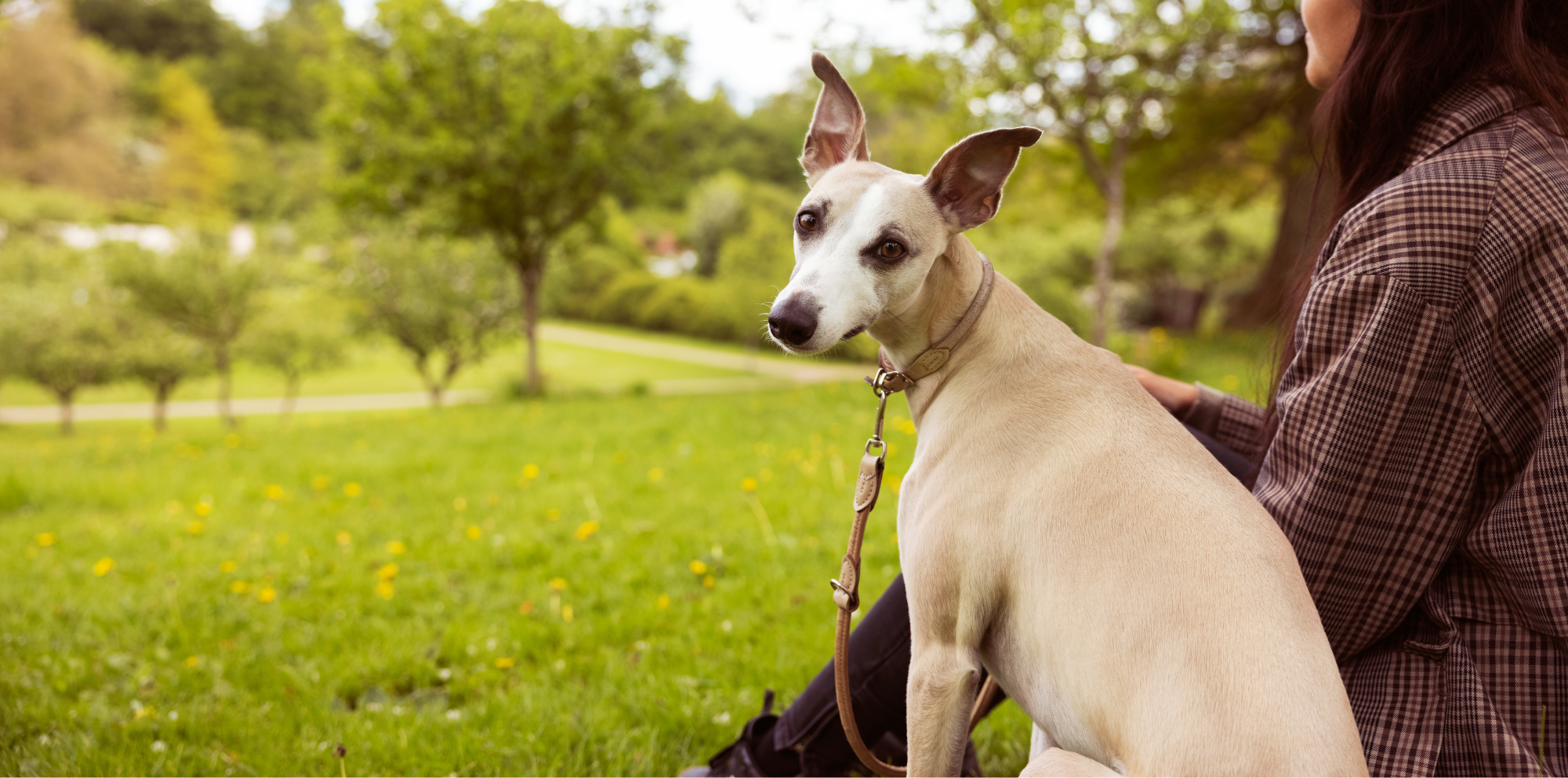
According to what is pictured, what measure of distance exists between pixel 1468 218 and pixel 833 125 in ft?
4.63

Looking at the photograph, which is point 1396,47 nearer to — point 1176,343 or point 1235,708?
point 1235,708

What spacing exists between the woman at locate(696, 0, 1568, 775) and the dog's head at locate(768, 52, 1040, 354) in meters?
0.75

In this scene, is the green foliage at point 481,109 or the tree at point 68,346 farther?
the tree at point 68,346

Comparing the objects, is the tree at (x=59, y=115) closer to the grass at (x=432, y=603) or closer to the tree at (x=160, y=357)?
the tree at (x=160, y=357)

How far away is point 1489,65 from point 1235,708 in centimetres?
144

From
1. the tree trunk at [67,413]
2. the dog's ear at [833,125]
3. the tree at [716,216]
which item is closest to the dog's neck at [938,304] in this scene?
the dog's ear at [833,125]

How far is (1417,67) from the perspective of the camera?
1.85m

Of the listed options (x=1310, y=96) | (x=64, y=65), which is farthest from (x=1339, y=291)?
(x=64, y=65)

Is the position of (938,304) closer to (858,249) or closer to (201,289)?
(858,249)

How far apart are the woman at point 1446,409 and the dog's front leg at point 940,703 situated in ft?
2.36

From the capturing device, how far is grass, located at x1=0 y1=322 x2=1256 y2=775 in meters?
2.95

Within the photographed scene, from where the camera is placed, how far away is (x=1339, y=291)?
5.50 feet

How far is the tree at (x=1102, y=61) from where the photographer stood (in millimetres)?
11344

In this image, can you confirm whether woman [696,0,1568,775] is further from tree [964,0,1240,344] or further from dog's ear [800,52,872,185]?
tree [964,0,1240,344]
